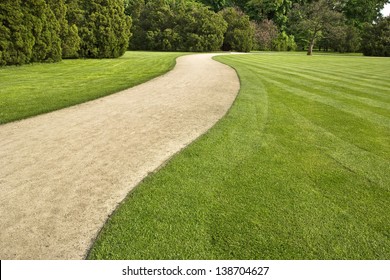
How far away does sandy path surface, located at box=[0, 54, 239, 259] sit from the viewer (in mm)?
3072

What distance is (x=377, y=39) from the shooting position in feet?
161

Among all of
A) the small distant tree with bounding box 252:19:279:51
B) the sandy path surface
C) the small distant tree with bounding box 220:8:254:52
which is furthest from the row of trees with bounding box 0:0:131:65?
the small distant tree with bounding box 252:19:279:51

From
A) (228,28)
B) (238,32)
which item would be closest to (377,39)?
(238,32)

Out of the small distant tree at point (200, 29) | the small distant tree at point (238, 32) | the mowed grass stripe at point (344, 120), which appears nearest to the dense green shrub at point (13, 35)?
the mowed grass stripe at point (344, 120)

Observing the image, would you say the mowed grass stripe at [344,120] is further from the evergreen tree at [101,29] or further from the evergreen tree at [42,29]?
the evergreen tree at [101,29]

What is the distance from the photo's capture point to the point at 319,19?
48.1 m

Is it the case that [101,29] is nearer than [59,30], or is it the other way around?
[59,30]

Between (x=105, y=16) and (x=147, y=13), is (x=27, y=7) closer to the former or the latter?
(x=105, y=16)

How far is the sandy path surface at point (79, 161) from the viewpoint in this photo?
3.07 meters

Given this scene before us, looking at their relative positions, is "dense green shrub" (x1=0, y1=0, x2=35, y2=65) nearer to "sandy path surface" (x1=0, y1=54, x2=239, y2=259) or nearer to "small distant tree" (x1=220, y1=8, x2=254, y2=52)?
"sandy path surface" (x1=0, y1=54, x2=239, y2=259)

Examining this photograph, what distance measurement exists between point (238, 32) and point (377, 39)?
2479 centimetres

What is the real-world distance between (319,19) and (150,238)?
54.7 m

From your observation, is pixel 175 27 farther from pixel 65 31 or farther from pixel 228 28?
pixel 65 31
